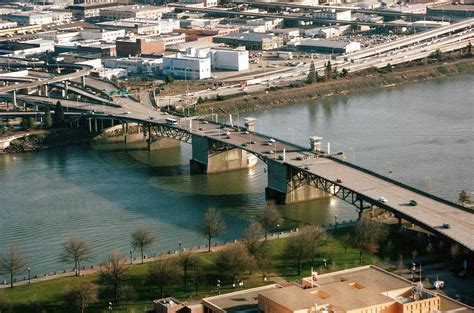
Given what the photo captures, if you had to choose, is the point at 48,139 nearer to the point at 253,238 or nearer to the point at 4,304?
the point at 253,238

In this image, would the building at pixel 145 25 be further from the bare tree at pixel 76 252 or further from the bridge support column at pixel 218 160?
the bare tree at pixel 76 252

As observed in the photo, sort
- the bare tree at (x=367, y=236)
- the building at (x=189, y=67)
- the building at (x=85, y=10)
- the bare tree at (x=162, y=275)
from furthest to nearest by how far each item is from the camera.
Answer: the building at (x=85, y=10) → the building at (x=189, y=67) → the bare tree at (x=367, y=236) → the bare tree at (x=162, y=275)

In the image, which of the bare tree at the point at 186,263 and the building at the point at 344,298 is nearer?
the building at the point at 344,298

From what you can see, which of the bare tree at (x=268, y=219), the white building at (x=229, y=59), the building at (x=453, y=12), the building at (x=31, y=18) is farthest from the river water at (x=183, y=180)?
the building at (x=31, y=18)

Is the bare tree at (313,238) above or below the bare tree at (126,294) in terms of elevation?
above

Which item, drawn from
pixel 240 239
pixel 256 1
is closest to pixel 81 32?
pixel 256 1

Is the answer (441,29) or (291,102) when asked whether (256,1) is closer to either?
(441,29)
